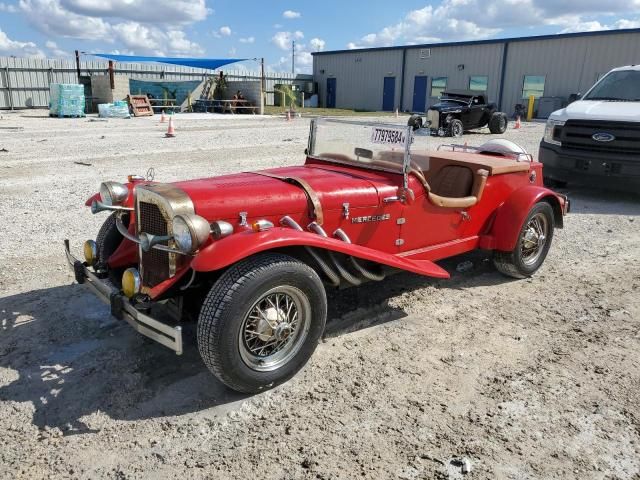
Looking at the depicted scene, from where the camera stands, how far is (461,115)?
18234 millimetres

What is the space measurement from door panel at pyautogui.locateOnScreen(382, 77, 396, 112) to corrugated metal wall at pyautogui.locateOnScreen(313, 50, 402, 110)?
231 mm

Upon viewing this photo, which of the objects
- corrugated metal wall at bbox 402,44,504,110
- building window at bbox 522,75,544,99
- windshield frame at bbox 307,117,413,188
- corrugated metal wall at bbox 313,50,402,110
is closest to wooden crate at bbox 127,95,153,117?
corrugated metal wall at bbox 313,50,402,110

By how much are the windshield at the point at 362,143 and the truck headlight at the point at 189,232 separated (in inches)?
69.2

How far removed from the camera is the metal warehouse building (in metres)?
26.3

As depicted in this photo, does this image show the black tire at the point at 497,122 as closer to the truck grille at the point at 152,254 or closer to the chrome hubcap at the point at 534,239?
the chrome hubcap at the point at 534,239

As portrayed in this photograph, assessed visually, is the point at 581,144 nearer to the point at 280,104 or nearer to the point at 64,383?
the point at 64,383

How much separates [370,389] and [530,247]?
270cm

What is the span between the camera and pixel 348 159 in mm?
4367

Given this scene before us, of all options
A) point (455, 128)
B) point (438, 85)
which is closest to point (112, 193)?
point (455, 128)

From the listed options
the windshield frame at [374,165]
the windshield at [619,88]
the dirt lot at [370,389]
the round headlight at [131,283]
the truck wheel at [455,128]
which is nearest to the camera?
the dirt lot at [370,389]

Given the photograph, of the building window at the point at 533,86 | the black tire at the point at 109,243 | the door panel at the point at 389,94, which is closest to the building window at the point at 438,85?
the door panel at the point at 389,94

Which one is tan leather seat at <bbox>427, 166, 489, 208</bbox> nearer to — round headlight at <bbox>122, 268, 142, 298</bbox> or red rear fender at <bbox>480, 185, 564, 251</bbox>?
red rear fender at <bbox>480, 185, 564, 251</bbox>

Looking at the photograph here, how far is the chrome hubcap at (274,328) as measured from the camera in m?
3.02

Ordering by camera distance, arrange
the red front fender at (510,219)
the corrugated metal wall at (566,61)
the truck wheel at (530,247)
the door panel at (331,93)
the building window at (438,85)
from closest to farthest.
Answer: the red front fender at (510,219), the truck wheel at (530,247), the corrugated metal wall at (566,61), the building window at (438,85), the door panel at (331,93)
